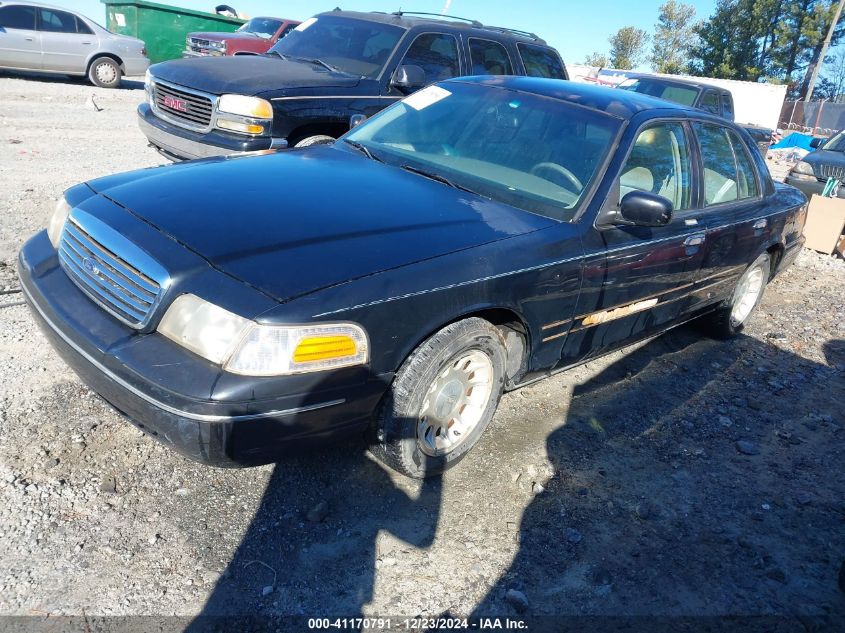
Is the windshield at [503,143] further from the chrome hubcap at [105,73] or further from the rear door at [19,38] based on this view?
the chrome hubcap at [105,73]

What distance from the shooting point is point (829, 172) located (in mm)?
10234

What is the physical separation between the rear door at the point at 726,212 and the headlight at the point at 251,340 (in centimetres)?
255

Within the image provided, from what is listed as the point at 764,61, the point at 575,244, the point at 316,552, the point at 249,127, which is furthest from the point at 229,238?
the point at 764,61

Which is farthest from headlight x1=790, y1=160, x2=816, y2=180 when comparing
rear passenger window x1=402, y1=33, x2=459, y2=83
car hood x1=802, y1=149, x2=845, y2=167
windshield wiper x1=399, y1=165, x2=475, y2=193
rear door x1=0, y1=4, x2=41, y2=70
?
rear door x1=0, y1=4, x2=41, y2=70

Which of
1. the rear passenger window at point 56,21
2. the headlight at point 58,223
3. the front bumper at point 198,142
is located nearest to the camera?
the headlight at point 58,223

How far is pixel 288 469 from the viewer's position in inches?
125

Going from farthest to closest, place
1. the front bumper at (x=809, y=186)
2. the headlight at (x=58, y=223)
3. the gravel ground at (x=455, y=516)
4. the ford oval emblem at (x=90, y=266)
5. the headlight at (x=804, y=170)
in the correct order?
the headlight at (x=804, y=170), the front bumper at (x=809, y=186), the headlight at (x=58, y=223), the ford oval emblem at (x=90, y=266), the gravel ground at (x=455, y=516)

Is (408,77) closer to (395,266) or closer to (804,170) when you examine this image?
(395,266)

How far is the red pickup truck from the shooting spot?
16016 millimetres

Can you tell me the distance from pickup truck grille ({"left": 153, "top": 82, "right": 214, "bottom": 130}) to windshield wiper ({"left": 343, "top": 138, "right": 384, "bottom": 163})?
8.43 feet

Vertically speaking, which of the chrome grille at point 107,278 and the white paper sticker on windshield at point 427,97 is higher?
the white paper sticker on windshield at point 427,97

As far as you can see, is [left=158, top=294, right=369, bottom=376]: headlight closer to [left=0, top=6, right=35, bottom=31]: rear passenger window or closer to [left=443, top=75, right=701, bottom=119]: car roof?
[left=443, top=75, right=701, bottom=119]: car roof

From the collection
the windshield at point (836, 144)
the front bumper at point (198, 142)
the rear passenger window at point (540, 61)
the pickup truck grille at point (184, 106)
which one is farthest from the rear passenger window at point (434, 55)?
the windshield at point (836, 144)

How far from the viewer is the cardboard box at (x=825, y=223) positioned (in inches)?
335
